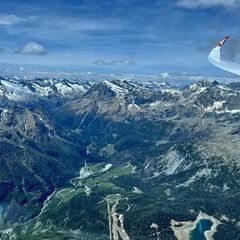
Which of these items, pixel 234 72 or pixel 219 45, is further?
pixel 219 45
